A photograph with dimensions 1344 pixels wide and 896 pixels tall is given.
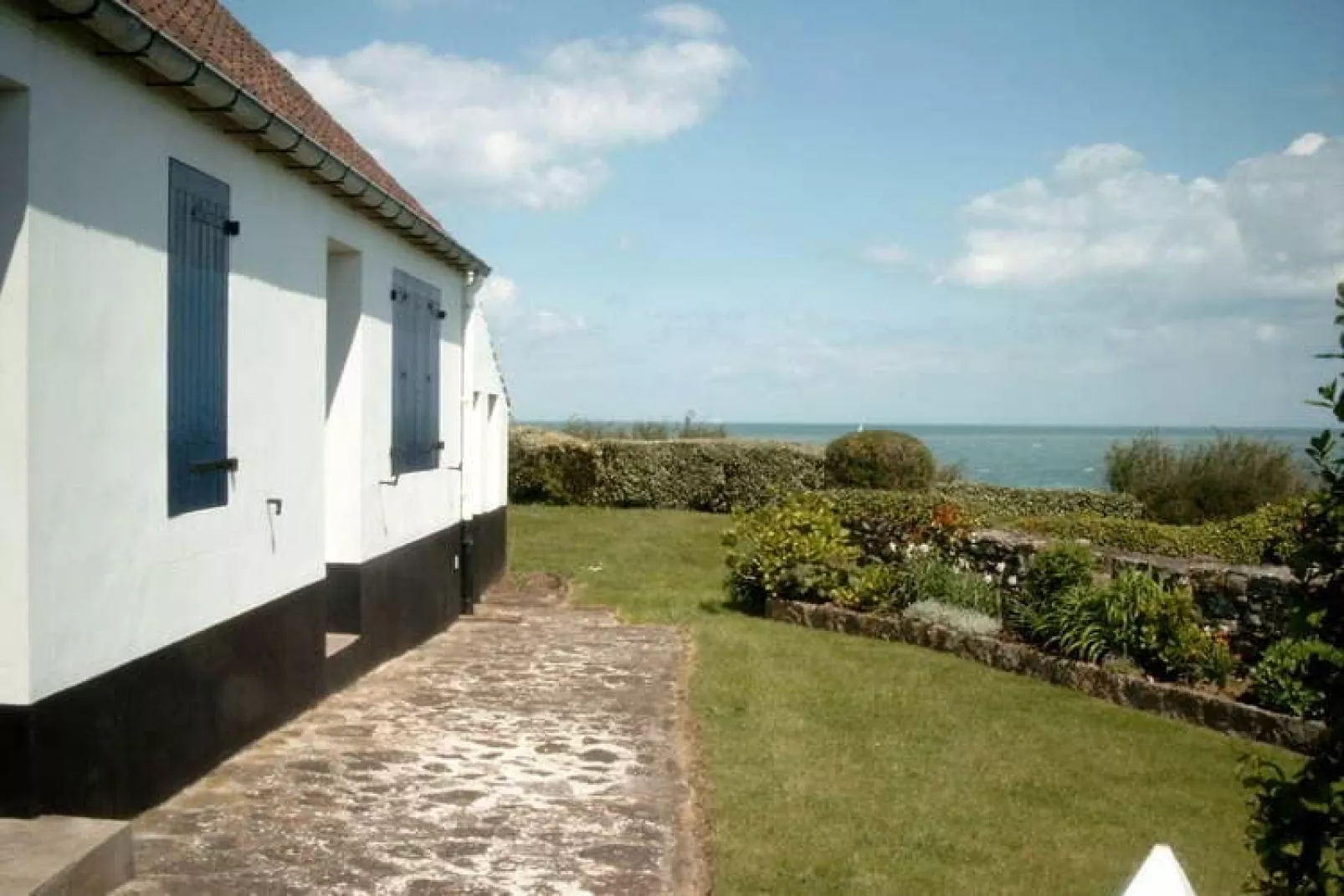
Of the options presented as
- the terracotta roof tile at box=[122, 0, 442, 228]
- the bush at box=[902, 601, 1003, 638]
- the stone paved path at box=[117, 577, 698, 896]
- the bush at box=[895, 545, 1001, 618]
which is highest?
the terracotta roof tile at box=[122, 0, 442, 228]

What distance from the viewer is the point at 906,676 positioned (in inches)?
410

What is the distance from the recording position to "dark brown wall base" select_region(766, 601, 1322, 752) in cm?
855

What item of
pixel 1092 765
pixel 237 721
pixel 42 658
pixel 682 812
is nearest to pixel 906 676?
pixel 1092 765

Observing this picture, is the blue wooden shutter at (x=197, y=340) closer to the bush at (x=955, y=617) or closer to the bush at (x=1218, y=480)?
the bush at (x=955, y=617)

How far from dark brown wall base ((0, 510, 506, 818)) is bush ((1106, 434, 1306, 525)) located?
589 inches

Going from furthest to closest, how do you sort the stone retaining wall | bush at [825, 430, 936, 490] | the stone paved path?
bush at [825, 430, 936, 490], the stone retaining wall, the stone paved path

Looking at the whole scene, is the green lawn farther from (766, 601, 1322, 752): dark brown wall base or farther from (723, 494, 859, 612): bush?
Answer: (723, 494, 859, 612): bush

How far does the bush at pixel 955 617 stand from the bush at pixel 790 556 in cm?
124

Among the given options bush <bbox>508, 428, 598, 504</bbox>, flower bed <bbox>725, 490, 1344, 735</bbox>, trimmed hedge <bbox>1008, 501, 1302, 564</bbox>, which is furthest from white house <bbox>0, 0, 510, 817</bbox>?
bush <bbox>508, 428, 598, 504</bbox>

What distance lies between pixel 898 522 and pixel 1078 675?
3961mm

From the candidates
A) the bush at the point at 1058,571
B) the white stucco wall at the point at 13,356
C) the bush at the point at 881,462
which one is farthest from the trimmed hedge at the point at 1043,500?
the white stucco wall at the point at 13,356

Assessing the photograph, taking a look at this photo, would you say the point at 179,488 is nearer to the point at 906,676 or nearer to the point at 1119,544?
the point at 906,676

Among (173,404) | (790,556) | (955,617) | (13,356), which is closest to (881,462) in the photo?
(790,556)

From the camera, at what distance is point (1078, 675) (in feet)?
33.2
